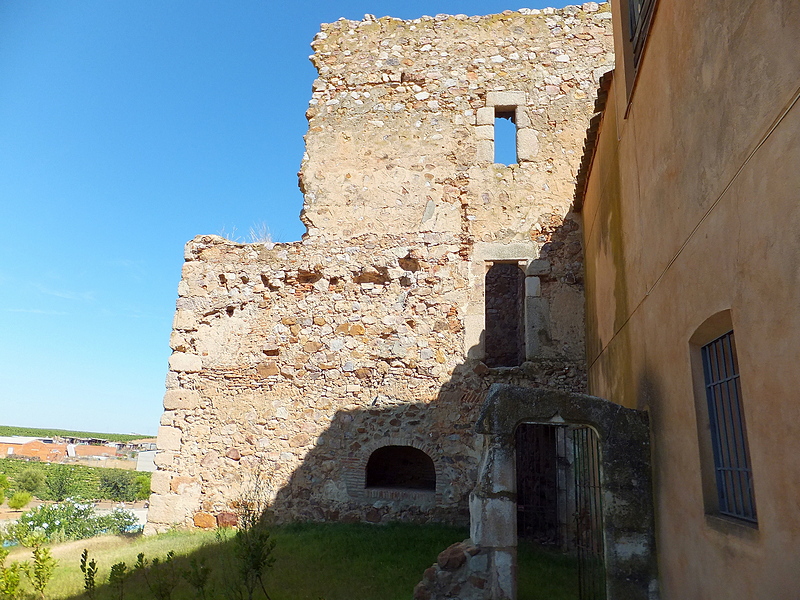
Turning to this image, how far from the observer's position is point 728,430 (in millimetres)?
3006

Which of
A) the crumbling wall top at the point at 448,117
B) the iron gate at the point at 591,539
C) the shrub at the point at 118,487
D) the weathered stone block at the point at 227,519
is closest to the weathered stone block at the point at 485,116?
the crumbling wall top at the point at 448,117

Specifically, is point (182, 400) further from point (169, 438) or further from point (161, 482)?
point (161, 482)

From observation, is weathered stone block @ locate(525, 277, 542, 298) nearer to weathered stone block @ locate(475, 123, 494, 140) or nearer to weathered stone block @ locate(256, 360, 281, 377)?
weathered stone block @ locate(475, 123, 494, 140)

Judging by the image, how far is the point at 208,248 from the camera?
9211mm

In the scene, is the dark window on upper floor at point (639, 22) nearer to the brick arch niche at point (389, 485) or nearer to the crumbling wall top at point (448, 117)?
the crumbling wall top at point (448, 117)

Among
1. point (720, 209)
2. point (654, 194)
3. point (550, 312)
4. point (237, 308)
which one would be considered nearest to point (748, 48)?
point (720, 209)

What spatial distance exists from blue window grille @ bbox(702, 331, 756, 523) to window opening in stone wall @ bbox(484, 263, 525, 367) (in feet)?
23.5

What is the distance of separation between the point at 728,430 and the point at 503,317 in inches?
312

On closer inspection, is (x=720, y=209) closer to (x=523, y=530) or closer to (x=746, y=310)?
(x=746, y=310)

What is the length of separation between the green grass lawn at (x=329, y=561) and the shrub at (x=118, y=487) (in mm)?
20624

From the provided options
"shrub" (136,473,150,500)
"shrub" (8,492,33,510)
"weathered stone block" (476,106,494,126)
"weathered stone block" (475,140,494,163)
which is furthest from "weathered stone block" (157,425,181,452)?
"shrub" (136,473,150,500)

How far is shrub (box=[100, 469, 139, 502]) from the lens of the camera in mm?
26516

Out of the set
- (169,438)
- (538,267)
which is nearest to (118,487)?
(169,438)

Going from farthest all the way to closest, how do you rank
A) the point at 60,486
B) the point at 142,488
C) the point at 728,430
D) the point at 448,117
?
the point at 60,486, the point at 142,488, the point at 448,117, the point at 728,430
